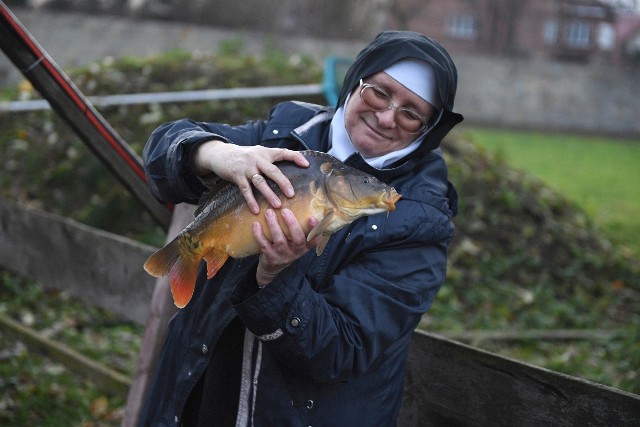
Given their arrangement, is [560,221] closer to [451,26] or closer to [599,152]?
[599,152]

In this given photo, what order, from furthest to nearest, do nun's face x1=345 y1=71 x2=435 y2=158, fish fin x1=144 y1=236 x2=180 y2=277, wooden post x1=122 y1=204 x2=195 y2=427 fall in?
wooden post x1=122 y1=204 x2=195 y2=427 → nun's face x1=345 y1=71 x2=435 y2=158 → fish fin x1=144 y1=236 x2=180 y2=277

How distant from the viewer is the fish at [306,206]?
1959mm

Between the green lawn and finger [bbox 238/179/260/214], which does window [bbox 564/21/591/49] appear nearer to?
the green lawn

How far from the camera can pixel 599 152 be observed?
2147 centimetres

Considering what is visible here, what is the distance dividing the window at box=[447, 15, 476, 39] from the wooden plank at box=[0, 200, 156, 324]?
31380 mm

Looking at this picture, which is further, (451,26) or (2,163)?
(451,26)

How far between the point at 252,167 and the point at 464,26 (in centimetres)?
3411

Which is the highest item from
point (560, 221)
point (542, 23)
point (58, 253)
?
point (58, 253)

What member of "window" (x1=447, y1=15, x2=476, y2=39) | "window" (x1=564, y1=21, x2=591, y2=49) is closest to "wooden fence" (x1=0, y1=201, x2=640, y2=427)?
"window" (x1=447, y1=15, x2=476, y2=39)

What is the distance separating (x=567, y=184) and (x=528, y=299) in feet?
26.8

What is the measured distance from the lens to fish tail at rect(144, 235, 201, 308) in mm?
2213

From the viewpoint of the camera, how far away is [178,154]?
2.32 metres

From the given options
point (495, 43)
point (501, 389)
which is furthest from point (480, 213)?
point (495, 43)

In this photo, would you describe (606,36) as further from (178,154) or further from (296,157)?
(296,157)
